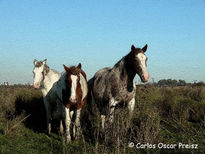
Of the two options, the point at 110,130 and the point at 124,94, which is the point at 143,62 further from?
the point at 110,130

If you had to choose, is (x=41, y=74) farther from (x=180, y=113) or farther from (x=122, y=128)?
(x=180, y=113)

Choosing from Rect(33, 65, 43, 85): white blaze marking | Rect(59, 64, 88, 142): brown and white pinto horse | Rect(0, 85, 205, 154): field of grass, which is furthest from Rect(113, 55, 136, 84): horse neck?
Rect(33, 65, 43, 85): white blaze marking

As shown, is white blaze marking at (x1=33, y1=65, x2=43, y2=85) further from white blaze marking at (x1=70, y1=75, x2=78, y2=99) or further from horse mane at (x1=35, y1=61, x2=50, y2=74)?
white blaze marking at (x1=70, y1=75, x2=78, y2=99)

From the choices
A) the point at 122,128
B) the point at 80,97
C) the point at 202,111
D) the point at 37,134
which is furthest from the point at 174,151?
the point at 202,111

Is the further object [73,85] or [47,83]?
[47,83]

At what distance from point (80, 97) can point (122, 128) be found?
1904 mm

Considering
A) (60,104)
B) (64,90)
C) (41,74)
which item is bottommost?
(60,104)

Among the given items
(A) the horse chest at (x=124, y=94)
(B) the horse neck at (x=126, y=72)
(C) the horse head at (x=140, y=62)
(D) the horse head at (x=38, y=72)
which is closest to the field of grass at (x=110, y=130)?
(A) the horse chest at (x=124, y=94)

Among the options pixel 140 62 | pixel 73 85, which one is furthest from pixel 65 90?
pixel 140 62

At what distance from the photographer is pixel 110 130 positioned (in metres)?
4.95

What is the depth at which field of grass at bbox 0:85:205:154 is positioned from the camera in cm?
430

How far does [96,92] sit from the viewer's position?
261 inches

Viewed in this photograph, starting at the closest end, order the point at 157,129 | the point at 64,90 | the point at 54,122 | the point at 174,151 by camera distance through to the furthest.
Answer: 1. the point at 174,151
2. the point at 157,129
3. the point at 64,90
4. the point at 54,122

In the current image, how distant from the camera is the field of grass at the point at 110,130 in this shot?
4.30 m
